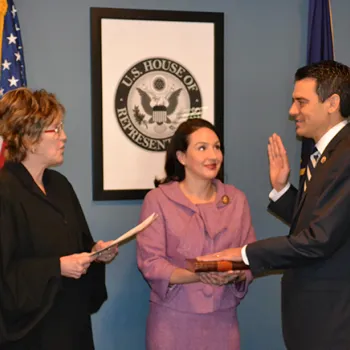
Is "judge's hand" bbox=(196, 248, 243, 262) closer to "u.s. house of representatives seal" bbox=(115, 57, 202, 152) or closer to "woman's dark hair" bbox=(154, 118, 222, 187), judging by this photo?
"woman's dark hair" bbox=(154, 118, 222, 187)

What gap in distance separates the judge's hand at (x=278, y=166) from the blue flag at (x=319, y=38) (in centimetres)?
47

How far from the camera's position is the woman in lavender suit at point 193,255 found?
8.47ft

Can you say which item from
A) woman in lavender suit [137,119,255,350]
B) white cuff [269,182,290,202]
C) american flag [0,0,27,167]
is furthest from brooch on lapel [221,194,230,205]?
american flag [0,0,27,167]

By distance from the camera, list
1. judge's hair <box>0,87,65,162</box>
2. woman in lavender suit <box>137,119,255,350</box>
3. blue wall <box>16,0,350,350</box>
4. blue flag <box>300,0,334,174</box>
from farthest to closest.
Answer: blue flag <box>300,0,334,174</box> → blue wall <box>16,0,350,350</box> → woman in lavender suit <box>137,119,255,350</box> → judge's hair <box>0,87,65,162</box>

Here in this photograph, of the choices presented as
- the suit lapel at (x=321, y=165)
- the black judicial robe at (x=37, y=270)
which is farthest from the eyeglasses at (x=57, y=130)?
the suit lapel at (x=321, y=165)

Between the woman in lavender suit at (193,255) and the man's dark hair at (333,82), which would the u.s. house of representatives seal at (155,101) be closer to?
the woman in lavender suit at (193,255)

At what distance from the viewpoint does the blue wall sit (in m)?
2.99

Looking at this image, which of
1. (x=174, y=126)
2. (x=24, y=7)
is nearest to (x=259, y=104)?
(x=174, y=126)

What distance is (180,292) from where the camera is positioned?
8.53 ft

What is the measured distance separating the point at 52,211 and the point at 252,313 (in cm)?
159

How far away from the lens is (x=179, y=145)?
2801mm

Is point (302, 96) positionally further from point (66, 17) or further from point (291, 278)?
point (66, 17)

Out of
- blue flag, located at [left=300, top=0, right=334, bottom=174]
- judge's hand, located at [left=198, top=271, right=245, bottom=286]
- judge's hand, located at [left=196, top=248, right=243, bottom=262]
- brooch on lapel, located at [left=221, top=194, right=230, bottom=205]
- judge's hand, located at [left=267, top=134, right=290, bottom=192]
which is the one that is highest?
blue flag, located at [left=300, top=0, right=334, bottom=174]

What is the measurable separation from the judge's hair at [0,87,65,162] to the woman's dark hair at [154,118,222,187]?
75 cm
